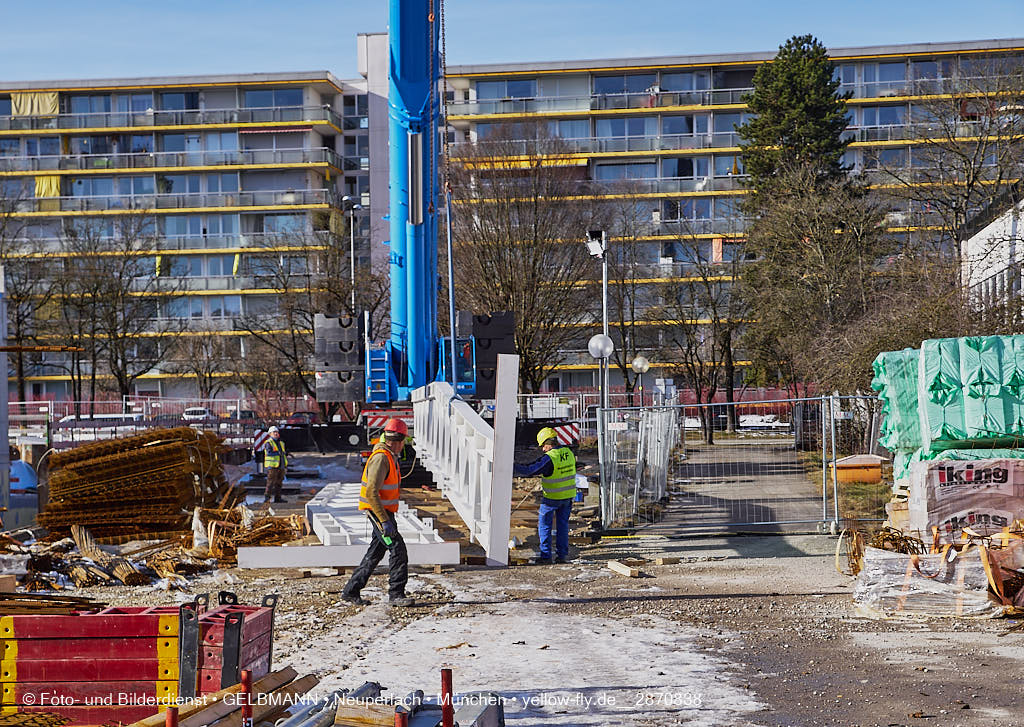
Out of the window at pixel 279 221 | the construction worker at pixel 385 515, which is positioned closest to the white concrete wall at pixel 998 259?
the construction worker at pixel 385 515

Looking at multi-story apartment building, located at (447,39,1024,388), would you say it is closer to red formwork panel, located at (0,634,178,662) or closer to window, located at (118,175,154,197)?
window, located at (118,175,154,197)

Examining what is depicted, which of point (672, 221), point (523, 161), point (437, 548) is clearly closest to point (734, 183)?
point (672, 221)

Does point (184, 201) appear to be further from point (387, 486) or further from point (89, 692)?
point (89, 692)

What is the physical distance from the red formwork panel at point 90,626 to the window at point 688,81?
→ 6289 cm

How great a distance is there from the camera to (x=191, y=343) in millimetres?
58750

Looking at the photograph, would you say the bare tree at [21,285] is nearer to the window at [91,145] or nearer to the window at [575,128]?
the window at [91,145]

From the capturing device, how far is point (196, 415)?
126ft

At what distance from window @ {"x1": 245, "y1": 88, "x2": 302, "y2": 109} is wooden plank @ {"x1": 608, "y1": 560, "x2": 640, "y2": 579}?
58.3m

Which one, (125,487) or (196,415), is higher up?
(196,415)

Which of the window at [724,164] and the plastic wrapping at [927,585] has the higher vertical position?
the window at [724,164]

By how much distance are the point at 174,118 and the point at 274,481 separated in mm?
50652

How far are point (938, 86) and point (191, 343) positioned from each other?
38.4 metres

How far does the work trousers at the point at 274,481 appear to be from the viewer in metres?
21.7

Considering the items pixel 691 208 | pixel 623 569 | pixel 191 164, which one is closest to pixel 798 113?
pixel 691 208
